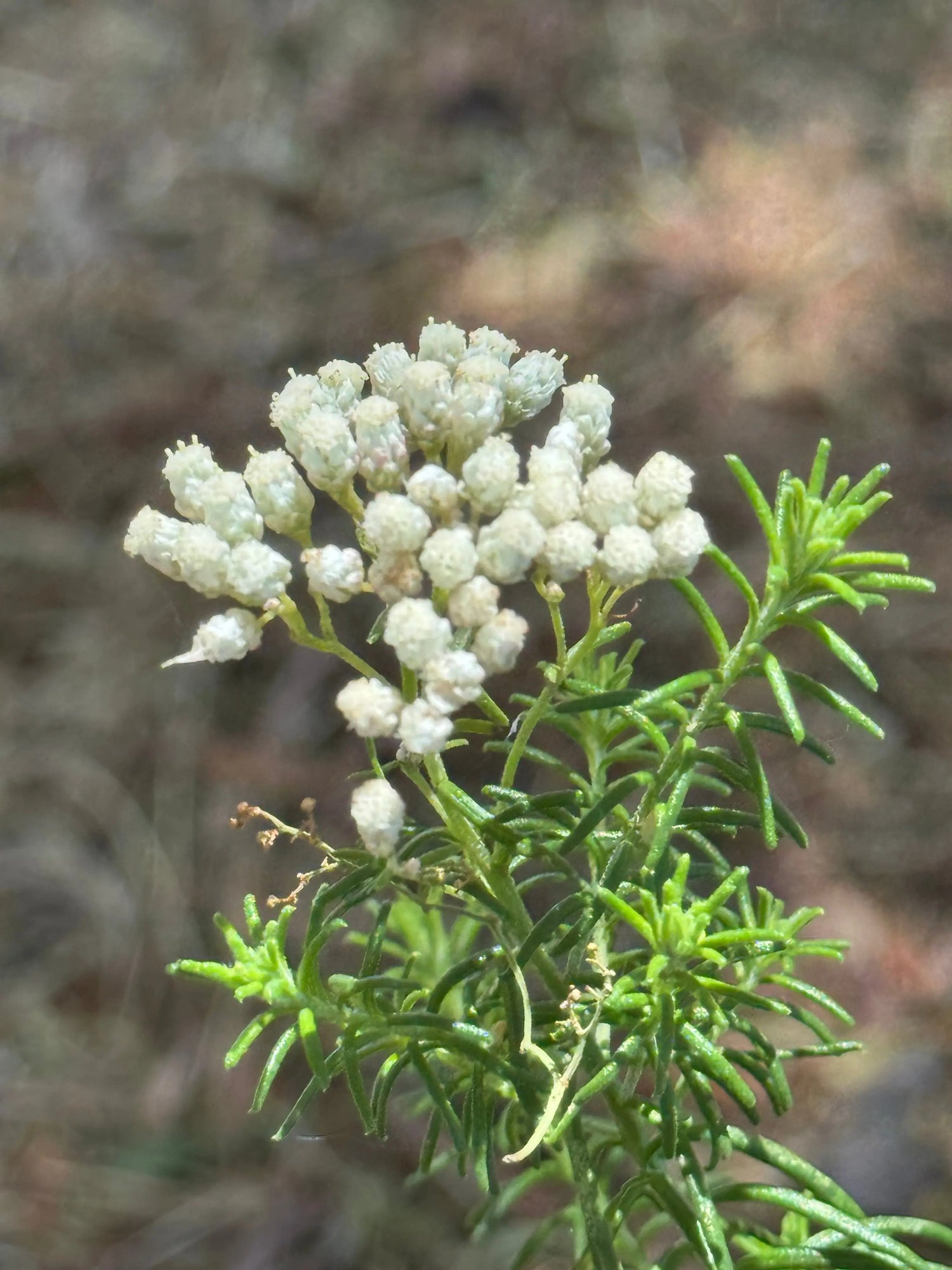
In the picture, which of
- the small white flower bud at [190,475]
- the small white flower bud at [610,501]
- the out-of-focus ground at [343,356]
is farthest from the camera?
the out-of-focus ground at [343,356]

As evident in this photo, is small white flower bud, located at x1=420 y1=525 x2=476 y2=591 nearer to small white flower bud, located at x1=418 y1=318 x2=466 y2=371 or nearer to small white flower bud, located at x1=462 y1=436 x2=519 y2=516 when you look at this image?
small white flower bud, located at x1=462 y1=436 x2=519 y2=516

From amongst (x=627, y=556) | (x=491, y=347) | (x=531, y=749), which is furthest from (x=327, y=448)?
(x=531, y=749)

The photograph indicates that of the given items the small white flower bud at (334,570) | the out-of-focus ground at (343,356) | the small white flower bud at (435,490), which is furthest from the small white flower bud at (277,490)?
the out-of-focus ground at (343,356)

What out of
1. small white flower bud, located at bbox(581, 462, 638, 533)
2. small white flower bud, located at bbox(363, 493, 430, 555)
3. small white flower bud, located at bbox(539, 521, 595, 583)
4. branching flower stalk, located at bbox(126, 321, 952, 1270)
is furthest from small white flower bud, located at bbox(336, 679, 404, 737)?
small white flower bud, located at bbox(581, 462, 638, 533)

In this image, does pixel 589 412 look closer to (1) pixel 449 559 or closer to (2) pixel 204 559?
(1) pixel 449 559

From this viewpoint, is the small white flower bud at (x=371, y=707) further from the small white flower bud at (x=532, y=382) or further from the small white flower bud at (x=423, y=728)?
the small white flower bud at (x=532, y=382)

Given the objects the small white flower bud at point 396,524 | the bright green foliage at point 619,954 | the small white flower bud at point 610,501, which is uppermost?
the small white flower bud at point 610,501

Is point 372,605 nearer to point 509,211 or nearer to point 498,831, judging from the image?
point 509,211
